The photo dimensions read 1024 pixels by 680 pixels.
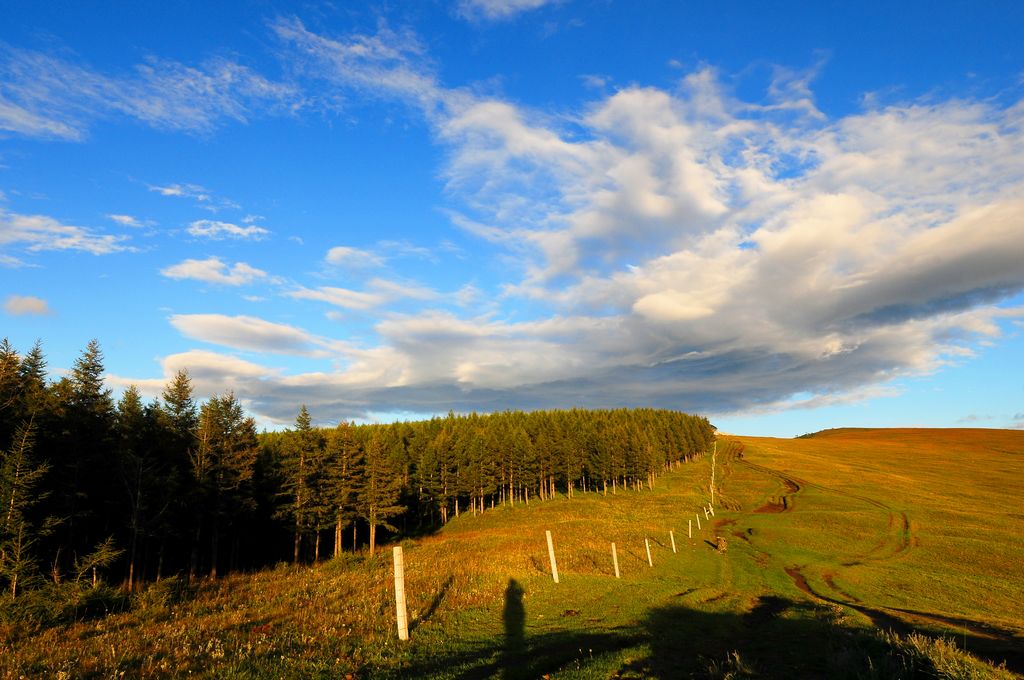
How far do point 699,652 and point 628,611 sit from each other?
723 cm

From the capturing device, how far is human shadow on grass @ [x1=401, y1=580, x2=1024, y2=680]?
1271 centimetres

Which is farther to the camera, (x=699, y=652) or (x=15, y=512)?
(x=15, y=512)

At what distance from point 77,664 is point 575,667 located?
13917 mm

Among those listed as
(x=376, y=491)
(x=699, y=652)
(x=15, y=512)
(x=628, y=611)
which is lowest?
(x=628, y=611)

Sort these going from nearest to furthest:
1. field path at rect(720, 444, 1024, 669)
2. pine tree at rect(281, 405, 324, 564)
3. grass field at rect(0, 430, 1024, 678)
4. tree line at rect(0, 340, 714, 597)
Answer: grass field at rect(0, 430, 1024, 678) < field path at rect(720, 444, 1024, 669) < tree line at rect(0, 340, 714, 597) < pine tree at rect(281, 405, 324, 564)

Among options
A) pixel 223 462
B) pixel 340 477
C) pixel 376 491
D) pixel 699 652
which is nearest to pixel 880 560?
pixel 699 652

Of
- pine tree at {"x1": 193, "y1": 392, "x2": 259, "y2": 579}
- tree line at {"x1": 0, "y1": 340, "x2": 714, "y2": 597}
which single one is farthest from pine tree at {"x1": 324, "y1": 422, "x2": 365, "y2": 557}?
pine tree at {"x1": 193, "y1": 392, "x2": 259, "y2": 579}

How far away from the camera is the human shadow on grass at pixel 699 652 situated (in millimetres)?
12709

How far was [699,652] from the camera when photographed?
54.0ft

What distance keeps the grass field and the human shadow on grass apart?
97 mm

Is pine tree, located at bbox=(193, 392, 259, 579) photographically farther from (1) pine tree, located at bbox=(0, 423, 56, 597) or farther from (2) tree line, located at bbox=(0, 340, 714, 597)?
(1) pine tree, located at bbox=(0, 423, 56, 597)

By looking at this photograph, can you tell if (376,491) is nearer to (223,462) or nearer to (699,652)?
(223,462)

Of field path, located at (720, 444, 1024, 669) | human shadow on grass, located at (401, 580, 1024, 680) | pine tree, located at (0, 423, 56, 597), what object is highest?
pine tree, located at (0, 423, 56, 597)

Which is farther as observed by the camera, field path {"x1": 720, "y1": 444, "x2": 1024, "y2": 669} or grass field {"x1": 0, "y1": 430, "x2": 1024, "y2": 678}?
field path {"x1": 720, "y1": 444, "x2": 1024, "y2": 669}
